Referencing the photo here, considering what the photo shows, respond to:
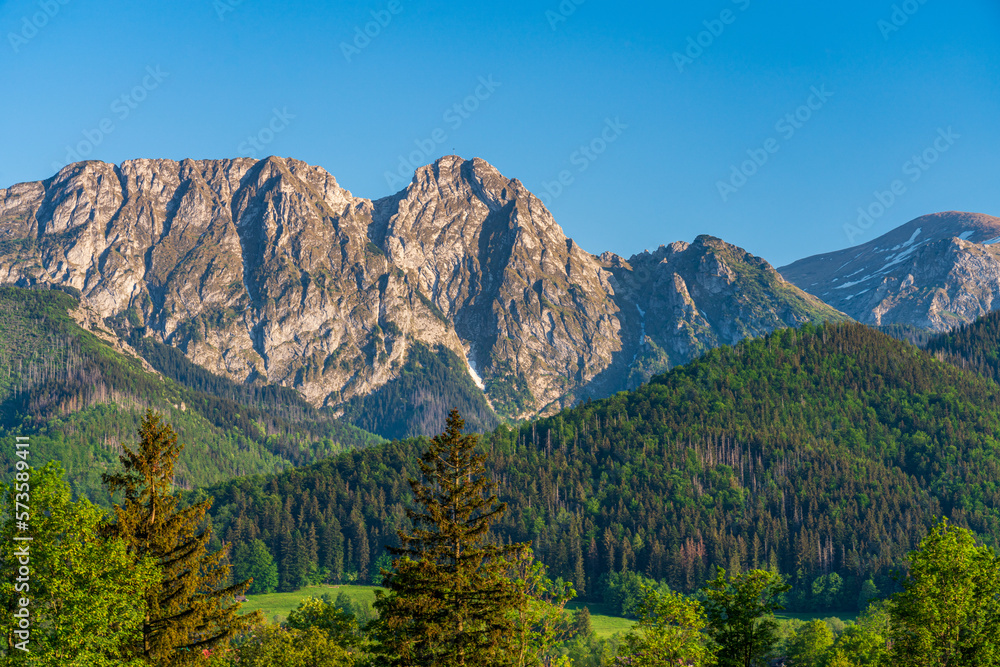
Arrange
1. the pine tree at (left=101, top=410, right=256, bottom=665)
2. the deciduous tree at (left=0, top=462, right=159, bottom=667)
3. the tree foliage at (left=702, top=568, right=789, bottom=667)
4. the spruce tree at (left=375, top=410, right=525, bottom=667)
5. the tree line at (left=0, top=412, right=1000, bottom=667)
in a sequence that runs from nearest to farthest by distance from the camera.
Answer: the deciduous tree at (left=0, top=462, right=159, bottom=667), the tree line at (left=0, top=412, right=1000, bottom=667), the pine tree at (left=101, top=410, right=256, bottom=665), the spruce tree at (left=375, top=410, right=525, bottom=667), the tree foliage at (left=702, top=568, right=789, bottom=667)

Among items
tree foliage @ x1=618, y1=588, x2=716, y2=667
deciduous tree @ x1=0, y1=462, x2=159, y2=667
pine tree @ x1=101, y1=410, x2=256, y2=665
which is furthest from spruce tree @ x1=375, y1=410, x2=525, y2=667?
tree foliage @ x1=618, y1=588, x2=716, y2=667

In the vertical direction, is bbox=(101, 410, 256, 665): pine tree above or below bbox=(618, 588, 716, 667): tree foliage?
above

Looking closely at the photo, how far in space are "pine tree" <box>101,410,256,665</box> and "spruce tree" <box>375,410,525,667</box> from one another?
9.15 meters

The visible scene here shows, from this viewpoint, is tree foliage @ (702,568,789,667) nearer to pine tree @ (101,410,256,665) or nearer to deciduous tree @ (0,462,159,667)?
pine tree @ (101,410,256,665)

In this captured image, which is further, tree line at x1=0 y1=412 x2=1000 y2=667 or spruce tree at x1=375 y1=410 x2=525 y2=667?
spruce tree at x1=375 y1=410 x2=525 y2=667

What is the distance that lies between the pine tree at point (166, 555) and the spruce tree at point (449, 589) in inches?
360

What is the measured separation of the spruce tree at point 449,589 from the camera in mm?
50250

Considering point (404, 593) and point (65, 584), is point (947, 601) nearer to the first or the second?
point (404, 593)

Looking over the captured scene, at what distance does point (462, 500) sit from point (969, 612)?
31768 mm

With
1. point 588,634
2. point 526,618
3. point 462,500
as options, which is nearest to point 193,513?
point 462,500

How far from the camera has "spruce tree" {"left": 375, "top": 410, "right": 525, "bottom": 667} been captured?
1978 inches

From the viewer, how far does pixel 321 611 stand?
7906cm

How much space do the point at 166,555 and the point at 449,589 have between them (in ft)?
51.3

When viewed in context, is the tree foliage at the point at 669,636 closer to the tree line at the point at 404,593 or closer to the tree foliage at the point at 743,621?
the tree line at the point at 404,593
